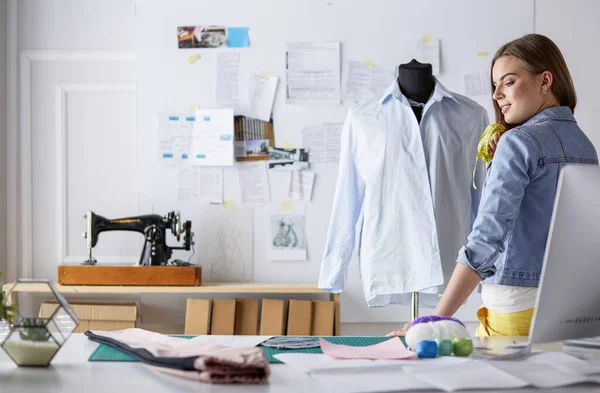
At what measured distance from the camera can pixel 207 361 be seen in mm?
1233

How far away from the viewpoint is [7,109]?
4.07m

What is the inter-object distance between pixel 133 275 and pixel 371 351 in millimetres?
2380

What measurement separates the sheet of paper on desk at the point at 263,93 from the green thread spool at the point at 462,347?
2658mm

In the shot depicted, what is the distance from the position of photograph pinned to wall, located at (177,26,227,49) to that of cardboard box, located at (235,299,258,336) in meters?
1.33

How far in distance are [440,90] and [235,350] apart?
6.72 feet

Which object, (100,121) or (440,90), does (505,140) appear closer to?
(440,90)

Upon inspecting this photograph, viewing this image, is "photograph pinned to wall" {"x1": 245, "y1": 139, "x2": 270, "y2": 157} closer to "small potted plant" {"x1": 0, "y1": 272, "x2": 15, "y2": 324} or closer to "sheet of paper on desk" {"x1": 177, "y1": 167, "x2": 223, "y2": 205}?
"sheet of paper on desk" {"x1": 177, "y1": 167, "x2": 223, "y2": 205}

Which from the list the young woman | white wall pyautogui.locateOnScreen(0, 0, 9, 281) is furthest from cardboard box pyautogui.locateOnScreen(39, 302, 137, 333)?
the young woman

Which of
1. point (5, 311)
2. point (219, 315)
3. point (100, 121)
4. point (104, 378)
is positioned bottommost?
point (219, 315)

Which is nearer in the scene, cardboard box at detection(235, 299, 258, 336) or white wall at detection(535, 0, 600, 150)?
cardboard box at detection(235, 299, 258, 336)

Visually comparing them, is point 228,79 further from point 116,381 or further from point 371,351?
point 116,381

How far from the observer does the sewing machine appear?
3.64 metres

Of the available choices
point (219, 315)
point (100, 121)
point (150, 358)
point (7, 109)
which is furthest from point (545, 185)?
point (7, 109)

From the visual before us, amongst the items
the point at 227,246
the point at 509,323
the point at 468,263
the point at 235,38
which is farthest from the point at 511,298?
the point at 235,38
